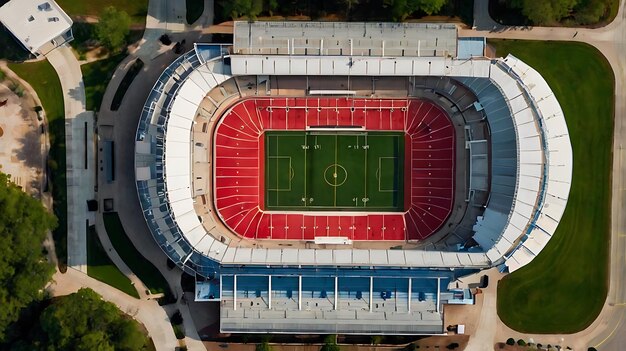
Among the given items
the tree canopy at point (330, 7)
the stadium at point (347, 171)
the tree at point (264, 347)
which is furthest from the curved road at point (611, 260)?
the tree at point (264, 347)

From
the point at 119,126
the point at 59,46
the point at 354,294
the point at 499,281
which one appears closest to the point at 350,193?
the point at 354,294

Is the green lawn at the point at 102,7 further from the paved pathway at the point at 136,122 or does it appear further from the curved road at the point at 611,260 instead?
the curved road at the point at 611,260

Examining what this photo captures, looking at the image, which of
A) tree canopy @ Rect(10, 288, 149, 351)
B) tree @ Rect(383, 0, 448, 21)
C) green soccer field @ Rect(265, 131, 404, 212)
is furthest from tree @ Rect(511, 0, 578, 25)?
tree canopy @ Rect(10, 288, 149, 351)

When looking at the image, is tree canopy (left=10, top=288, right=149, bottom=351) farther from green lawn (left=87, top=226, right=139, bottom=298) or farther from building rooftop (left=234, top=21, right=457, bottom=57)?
building rooftop (left=234, top=21, right=457, bottom=57)

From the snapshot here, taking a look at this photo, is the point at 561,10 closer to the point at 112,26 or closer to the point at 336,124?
the point at 336,124

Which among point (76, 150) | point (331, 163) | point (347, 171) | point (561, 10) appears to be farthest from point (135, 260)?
point (561, 10)
